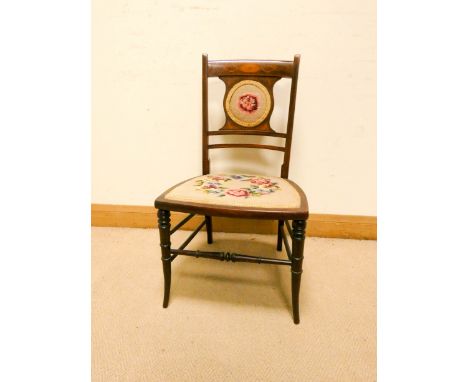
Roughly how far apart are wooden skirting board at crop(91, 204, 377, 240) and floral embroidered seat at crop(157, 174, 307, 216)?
52 centimetres

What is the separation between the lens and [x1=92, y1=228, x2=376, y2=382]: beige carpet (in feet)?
2.76

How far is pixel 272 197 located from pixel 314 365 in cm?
51

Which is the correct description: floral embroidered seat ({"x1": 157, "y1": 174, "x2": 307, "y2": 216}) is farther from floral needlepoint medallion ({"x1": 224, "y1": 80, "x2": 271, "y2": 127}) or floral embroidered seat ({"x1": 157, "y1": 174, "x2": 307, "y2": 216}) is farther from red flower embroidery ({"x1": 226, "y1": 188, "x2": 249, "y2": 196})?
floral needlepoint medallion ({"x1": 224, "y1": 80, "x2": 271, "y2": 127})

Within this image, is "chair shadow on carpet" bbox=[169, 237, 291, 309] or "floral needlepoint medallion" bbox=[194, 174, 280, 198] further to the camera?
"chair shadow on carpet" bbox=[169, 237, 291, 309]

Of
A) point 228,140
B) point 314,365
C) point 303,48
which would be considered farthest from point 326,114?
point 314,365

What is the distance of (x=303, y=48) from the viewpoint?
52.6 inches

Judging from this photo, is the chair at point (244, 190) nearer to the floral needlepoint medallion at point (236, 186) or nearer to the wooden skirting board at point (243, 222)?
the floral needlepoint medallion at point (236, 186)

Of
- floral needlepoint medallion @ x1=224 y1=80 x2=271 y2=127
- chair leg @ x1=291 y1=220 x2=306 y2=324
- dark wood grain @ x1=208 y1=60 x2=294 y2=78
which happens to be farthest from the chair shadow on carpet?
dark wood grain @ x1=208 y1=60 x2=294 y2=78

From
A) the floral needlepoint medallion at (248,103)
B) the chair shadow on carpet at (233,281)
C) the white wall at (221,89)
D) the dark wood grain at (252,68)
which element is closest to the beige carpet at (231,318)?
the chair shadow on carpet at (233,281)

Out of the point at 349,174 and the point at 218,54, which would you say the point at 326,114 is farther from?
the point at 218,54

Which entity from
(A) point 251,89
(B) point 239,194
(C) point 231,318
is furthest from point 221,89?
(C) point 231,318

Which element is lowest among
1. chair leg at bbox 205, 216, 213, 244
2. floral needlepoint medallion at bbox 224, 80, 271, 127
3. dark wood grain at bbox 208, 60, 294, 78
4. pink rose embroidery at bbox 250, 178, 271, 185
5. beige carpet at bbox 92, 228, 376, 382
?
beige carpet at bbox 92, 228, 376, 382

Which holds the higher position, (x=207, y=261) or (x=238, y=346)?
(x=207, y=261)

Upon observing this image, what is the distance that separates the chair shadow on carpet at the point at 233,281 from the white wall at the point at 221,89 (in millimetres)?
427
